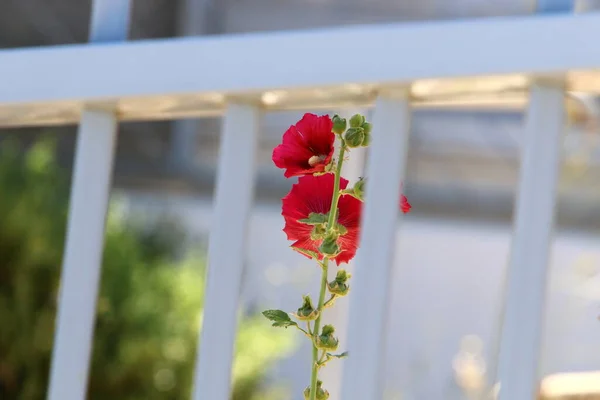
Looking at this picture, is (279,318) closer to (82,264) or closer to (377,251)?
(377,251)

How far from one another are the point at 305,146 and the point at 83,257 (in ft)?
0.78

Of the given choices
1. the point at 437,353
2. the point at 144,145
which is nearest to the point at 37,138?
the point at 144,145

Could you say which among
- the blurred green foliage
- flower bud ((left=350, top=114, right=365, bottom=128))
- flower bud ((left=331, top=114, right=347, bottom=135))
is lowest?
the blurred green foliage

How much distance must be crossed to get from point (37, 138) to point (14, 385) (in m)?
1.31

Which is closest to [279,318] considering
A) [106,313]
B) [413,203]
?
[106,313]

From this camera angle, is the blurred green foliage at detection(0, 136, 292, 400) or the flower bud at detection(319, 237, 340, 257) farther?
the blurred green foliage at detection(0, 136, 292, 400)

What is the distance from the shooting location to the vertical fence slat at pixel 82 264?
64 cm

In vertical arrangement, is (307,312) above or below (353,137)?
below

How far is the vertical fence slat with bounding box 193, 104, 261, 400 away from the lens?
598 mm

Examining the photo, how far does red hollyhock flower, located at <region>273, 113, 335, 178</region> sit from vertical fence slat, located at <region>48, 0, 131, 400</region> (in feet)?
0.68

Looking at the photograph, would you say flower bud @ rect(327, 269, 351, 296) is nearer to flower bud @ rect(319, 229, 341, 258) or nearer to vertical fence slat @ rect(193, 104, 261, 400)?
flower bud @ rect(319, 229, 341, 258)

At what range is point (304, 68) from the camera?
1.87 ft

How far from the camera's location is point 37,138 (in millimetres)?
3287

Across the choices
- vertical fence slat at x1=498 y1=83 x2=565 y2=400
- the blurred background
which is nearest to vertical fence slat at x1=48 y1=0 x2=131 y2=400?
vertical fence slat at x1=498 y1=83 x2=565 y2=400
